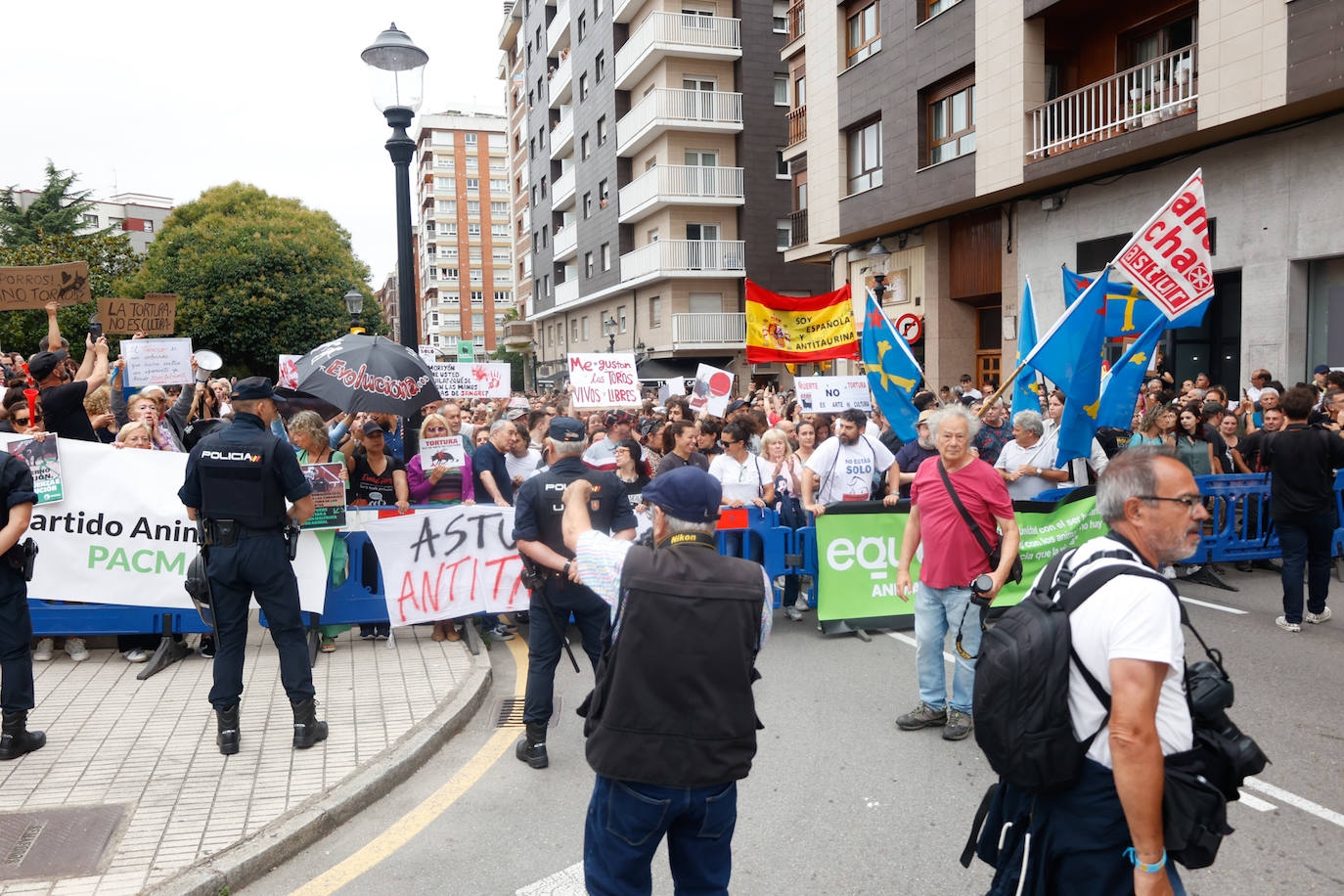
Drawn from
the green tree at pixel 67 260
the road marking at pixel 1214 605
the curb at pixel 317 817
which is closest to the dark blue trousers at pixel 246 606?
the curb at pixel 317 817

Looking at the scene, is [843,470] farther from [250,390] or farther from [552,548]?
[250,390]

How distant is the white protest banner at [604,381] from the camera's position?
1428cm

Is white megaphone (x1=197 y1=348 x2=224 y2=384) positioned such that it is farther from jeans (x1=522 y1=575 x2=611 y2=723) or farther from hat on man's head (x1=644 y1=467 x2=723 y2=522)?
hat on man's head (x1=644 y1=467 x2=723 y2=522)

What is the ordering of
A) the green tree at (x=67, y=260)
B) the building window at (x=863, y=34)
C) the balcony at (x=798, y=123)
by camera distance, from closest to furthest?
1. the building window at (x=863, y=34)
2. the balcony at (x=798, y=123)
3. the green tree at (x=67, y=260)

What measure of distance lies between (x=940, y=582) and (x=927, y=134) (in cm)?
1754

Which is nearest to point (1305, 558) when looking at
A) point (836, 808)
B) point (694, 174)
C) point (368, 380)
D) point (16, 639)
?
point (836, 808)

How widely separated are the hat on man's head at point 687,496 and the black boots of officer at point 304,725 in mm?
3289

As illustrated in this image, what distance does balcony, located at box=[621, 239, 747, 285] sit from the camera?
1410 inches

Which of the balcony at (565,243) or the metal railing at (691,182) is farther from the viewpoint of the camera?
the balcony at (565,243)

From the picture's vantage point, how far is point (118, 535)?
272 inches

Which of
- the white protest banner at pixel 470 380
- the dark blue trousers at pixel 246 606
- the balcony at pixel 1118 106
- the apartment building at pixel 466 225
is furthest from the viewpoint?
the apartment building at pixel 466 225

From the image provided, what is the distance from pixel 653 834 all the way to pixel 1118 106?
57.9ft

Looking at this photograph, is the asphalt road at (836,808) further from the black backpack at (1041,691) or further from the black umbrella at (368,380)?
the black umbrella at (368,380)

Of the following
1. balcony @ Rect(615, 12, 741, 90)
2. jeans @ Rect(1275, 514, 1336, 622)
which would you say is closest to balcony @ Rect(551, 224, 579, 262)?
balcony @ Rect(615, 12, 741, 90)
